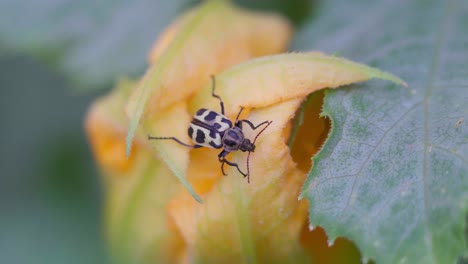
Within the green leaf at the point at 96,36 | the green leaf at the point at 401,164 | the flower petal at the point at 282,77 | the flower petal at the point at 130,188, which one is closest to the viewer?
the green leaf at the point at 401,164

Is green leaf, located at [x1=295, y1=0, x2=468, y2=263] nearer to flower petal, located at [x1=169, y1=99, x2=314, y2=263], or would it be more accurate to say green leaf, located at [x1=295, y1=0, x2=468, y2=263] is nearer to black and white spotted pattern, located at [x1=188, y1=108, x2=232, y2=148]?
flower petal, located at [x1=169, y1=99, x2=314, y2=263]

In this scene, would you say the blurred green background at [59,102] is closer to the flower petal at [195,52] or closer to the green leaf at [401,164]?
the flower petal at [195,52]

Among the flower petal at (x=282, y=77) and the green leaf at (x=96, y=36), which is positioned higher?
the green leaf at (x=96, y=36)

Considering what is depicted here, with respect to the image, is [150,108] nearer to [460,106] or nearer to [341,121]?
[341,121]

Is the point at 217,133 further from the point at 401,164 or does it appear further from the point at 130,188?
the point at 401,164

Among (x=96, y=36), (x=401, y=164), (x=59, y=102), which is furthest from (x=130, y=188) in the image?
(x=59, y=102)

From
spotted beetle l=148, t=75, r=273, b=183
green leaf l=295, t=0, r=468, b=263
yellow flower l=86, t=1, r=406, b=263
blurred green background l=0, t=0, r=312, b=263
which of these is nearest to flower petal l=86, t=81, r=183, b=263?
yellow flower l=86, t=1, r=406, b=263

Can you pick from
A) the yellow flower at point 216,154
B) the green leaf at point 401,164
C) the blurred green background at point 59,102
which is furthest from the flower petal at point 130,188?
the blurred green background at point 59,102
